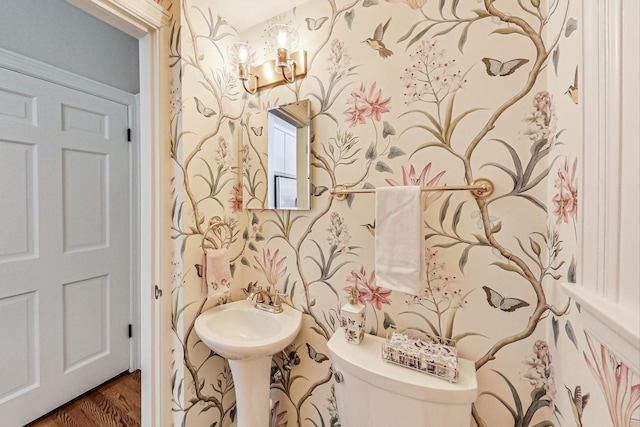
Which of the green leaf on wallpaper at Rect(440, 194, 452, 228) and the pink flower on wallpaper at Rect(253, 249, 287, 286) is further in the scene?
the pink flower on wallpaper at Rect(253, 249, 287, 286)

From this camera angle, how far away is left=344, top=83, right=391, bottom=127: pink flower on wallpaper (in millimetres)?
970

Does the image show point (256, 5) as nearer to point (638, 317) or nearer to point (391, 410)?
point (638, 317)

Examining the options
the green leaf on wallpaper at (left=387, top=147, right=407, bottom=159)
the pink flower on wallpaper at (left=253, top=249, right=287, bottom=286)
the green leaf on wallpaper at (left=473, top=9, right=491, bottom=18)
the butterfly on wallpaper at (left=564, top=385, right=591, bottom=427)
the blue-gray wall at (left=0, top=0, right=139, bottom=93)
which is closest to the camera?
the butterfly on wallpaper at (left=564, top=385, right=591, bottom=427)

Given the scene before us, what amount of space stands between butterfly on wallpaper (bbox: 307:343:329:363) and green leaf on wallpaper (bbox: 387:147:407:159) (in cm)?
88

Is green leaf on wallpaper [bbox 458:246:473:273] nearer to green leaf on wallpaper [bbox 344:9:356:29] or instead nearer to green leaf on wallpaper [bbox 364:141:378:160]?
green leaf on wallpaper [bbox 364:141:378:160]

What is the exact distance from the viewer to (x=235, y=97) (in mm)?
1295

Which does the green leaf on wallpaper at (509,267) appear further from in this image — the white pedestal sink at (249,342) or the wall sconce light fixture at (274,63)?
the wall sconce light fixture at (274,63)

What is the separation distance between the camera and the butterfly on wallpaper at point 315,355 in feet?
3.64

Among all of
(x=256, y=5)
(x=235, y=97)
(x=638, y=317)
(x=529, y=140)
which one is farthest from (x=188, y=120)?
(x=638, y=317)

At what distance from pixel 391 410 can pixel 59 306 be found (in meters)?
1.93

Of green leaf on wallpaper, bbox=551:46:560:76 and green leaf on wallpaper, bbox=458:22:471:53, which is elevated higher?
green leaf on wallpaper, bbox=458:22:471:53

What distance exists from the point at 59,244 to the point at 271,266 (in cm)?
135

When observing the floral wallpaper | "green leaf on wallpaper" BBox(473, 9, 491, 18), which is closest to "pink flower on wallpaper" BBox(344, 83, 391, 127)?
the floral wallpaper

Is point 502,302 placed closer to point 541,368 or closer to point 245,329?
point 541,368
